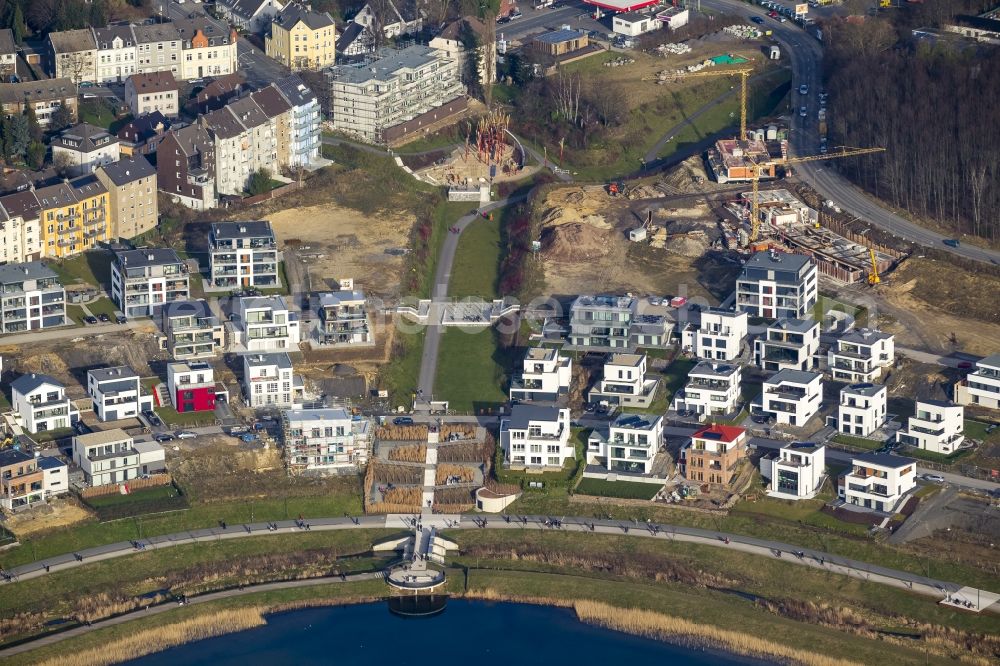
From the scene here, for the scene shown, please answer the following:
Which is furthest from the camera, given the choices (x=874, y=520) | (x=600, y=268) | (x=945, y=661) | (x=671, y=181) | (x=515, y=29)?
(x=515, y=29)

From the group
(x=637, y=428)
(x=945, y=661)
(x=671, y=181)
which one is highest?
(x=671, y=181)

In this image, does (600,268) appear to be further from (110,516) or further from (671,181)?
(110,516)

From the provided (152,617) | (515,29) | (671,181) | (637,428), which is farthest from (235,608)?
(515,29)

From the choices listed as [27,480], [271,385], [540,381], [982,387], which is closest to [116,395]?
[271,385]

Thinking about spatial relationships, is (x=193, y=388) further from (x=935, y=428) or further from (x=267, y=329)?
(x=935, y=428)

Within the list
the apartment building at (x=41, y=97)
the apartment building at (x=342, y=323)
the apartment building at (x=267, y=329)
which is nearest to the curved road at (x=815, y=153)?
the apartment building at (x=342, y=323)

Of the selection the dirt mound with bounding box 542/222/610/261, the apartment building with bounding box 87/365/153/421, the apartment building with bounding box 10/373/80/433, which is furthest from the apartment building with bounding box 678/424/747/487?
the apartment building with bounding box 10/373/80/433

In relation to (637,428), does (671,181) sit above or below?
above

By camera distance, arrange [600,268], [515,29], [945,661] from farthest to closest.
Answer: [515,29] < [600,268] < [945,661]
